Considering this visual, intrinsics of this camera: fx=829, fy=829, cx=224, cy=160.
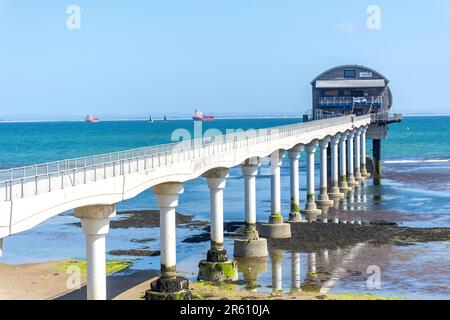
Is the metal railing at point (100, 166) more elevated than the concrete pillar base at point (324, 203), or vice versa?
the metal railing at point (100, 166)

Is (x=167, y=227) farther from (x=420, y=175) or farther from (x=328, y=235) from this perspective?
(x=420, y=175)

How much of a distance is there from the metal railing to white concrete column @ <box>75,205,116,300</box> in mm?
1354

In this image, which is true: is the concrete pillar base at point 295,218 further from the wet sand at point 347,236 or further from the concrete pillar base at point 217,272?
the concrete pillar base at point 217,272

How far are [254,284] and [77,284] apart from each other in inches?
354

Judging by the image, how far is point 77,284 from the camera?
4216cm

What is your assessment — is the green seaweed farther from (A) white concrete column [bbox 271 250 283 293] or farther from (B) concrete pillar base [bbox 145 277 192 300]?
(B) concrete pillar base [bbox 145 277 192 300]

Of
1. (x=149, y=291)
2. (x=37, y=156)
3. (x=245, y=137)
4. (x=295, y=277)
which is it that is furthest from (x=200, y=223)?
(x=37, y=156)

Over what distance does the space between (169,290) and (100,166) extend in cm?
802

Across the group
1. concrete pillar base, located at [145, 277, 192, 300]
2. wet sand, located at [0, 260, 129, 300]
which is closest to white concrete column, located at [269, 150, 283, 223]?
wet sand, located at [0, 260, 129, 300]

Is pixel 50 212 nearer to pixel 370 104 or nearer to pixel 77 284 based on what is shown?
pixel 77 284

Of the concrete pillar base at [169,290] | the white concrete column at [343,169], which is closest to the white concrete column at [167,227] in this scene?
the concrete pillar base at [169,290]

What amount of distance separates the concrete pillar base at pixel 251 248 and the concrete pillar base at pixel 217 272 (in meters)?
5.36

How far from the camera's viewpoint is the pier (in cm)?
2562

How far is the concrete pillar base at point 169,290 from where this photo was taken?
118 ft
